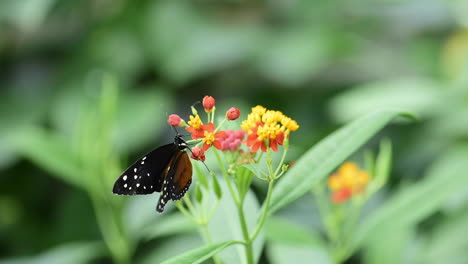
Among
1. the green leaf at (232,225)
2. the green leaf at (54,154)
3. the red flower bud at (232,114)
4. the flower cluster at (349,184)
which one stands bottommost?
the flower cluster at (349,184)

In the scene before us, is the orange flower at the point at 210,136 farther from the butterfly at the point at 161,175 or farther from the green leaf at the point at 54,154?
the green leaf at the point at 54,154

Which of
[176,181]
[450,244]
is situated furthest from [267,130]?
[450,244]

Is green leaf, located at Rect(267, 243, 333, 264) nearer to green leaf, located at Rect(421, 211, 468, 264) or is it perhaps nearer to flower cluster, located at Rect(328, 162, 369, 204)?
flower cluster, located at Rect(328, 162, 369, 204)

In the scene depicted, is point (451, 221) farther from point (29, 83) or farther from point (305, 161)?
point (29, 83)

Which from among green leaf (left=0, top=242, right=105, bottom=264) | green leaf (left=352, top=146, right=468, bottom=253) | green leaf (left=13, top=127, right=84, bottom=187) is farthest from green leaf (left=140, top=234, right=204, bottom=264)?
green leaf (left=352, top=146, right=468, bottom=253)

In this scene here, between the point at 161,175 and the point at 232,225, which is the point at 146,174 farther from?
the point at 232,225

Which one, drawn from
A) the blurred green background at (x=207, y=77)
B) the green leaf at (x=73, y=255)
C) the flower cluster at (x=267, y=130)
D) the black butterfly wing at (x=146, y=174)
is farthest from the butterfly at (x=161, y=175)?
the blurred green background at (x=207, y=77)
